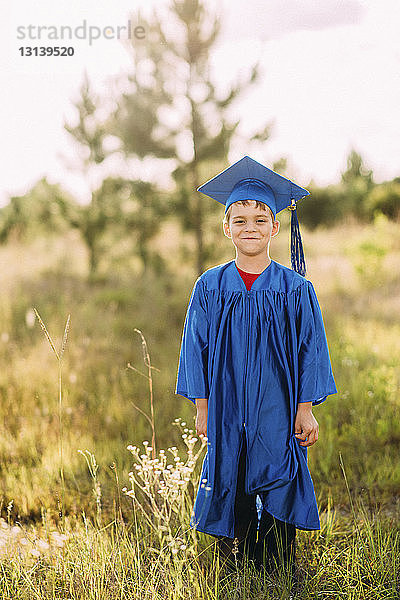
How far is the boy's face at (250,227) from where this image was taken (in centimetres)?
231

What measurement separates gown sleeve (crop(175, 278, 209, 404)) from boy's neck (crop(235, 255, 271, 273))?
0.19 meters

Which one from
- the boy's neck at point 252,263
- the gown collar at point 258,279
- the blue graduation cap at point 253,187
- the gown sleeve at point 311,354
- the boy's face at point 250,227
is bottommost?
the gown sleeve at point 311,354

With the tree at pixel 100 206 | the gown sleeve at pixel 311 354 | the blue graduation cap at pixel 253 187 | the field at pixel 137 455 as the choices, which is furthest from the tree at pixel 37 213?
the gown sleeve at pixel 311 354

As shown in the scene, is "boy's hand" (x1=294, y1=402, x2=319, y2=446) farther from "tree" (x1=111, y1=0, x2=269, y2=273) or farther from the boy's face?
"tree" (x1=111, y1=0, x2=269, y2=273)

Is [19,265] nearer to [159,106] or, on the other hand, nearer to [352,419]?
[159,106]

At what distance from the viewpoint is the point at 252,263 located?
7.84 ft

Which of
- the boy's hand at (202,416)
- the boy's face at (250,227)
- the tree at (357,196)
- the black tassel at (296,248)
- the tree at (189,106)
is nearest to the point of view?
the boy's face at (250,227)

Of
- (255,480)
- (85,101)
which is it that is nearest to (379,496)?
(255,480)

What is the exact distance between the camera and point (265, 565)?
8.11 feet

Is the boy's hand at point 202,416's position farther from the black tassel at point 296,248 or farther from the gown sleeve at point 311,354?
the black tassel at point 296,248

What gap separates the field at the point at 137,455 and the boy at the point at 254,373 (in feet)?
0.67

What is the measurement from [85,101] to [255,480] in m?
9.74

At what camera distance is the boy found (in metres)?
2.34

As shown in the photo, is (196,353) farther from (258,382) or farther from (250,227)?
(250,227)
